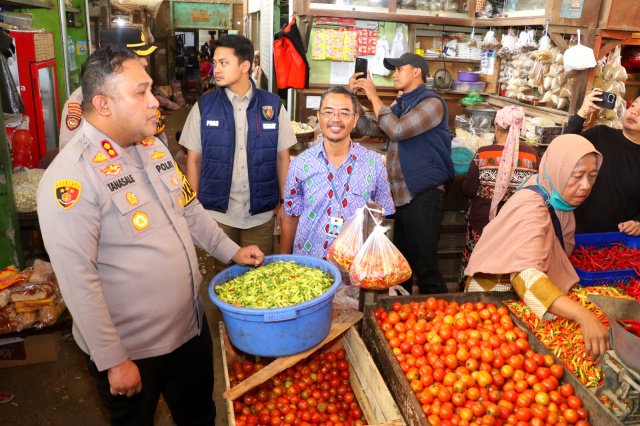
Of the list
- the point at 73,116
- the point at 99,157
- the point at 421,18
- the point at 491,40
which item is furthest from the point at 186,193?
the point at 491,40

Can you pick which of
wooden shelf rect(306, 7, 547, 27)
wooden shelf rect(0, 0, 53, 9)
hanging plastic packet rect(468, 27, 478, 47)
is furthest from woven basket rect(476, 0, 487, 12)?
wooden shelf rect(0, 0, 53, 9)

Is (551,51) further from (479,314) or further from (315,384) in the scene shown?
(315,384)

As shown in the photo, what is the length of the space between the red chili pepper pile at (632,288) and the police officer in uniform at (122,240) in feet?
8.07

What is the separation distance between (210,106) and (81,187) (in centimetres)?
181

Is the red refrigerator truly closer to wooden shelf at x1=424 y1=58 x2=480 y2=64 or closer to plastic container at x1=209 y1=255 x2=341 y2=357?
plastic container at x1=209 y1=255 x2=341 y2=357

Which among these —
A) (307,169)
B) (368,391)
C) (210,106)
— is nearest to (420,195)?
(307,169)

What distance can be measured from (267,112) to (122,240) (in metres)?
1.86

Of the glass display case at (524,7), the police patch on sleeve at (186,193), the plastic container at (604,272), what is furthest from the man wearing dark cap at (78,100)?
the glass display case at (524,7)

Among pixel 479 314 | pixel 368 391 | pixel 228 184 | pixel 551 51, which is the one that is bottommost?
pixel 368 391

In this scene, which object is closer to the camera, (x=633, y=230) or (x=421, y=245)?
(x=633, y=230)

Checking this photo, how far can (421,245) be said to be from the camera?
13.7 feet

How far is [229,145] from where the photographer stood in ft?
11.4

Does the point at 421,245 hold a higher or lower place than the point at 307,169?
lower

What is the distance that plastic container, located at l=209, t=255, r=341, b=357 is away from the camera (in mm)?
1939
